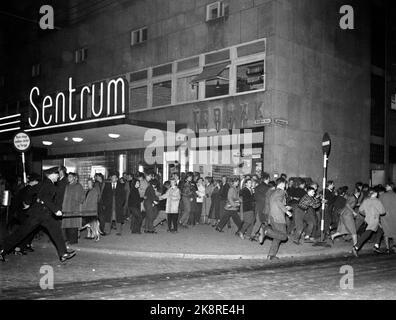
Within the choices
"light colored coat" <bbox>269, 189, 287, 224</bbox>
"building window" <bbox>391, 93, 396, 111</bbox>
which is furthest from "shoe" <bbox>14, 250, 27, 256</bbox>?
"building window" <bbox>391, 93, 396, 111</bbox>

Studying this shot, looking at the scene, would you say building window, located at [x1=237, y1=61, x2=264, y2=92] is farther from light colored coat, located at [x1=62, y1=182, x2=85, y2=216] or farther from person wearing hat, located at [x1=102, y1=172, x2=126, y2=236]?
light colored coat, located at [x1=62, y1=182, x2=85, y2=216]

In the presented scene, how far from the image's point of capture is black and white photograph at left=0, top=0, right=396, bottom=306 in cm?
920

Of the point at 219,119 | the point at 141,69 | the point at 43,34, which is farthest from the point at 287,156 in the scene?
the point at 43,34

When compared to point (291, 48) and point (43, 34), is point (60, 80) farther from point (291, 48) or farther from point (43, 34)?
point (291, 48)

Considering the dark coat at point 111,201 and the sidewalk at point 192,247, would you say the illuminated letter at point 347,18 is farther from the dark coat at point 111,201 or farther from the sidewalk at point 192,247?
the dark coat at point 111,201

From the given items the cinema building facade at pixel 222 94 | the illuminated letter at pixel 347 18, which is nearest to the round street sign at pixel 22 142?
the cinema building facade at pixel 222 94

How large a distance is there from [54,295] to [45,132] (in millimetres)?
17495

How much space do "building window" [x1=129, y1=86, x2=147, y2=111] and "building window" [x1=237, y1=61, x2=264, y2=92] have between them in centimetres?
678

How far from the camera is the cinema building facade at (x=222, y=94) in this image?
20.4 m

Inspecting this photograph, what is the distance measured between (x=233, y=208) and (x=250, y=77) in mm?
8214

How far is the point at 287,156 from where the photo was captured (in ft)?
66.2

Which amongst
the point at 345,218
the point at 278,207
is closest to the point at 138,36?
the point at 345,218

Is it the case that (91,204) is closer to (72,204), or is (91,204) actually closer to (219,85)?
(72,204)

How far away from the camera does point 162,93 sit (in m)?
25.6
